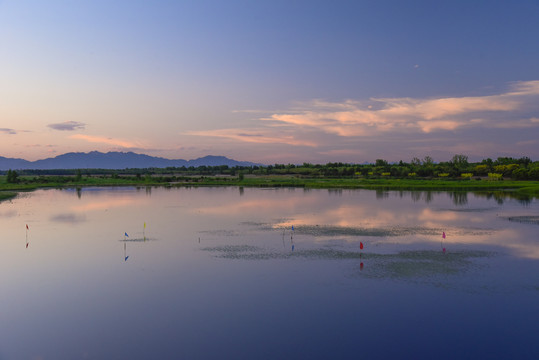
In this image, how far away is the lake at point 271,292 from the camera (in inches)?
603

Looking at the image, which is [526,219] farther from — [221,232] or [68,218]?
[68,218]

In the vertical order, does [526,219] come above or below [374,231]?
above

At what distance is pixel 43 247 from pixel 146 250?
354 inches

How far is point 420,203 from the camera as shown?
62.2 metres

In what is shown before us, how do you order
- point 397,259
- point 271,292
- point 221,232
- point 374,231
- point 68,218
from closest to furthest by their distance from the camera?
1. point 271,292
2. point 397,259
3. point 374,231
4. point 221,232
5. point 68,218


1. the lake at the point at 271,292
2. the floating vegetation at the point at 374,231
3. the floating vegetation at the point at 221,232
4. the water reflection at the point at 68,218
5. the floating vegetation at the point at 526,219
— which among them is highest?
the floating vegetation at the point at 526,219

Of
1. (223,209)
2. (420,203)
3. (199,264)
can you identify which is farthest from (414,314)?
(420,203)

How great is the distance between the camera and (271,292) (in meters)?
20.8

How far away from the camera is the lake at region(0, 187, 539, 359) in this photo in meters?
15.3

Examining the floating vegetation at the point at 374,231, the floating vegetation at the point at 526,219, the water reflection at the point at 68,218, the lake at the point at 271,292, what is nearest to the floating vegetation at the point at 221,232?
the lake at the point at 271,292

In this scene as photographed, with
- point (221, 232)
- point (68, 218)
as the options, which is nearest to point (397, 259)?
point (221, 232)

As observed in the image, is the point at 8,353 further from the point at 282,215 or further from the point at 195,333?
the point at 282,215

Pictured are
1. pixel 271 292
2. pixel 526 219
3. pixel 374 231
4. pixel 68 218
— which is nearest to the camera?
pixel 271 292

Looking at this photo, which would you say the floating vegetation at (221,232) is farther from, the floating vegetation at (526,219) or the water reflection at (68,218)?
the floating vegetation at (526,219)
